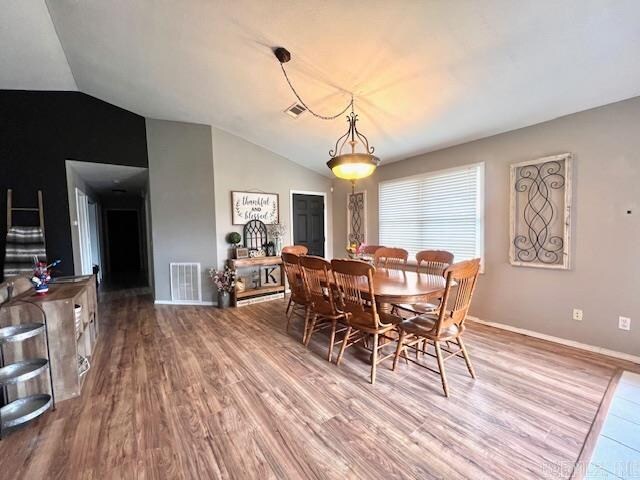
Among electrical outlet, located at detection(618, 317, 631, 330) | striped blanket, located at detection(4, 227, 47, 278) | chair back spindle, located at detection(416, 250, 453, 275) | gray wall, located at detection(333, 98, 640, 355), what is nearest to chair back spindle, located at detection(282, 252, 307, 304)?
chair back spindle, located at detection(416, 250, 453, 275)

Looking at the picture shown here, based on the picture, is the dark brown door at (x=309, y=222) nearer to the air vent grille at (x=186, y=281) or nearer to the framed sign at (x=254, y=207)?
the framed sign at (x=254, y=207)

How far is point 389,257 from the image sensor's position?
3646mm

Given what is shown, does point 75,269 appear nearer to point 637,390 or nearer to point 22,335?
point 22,335

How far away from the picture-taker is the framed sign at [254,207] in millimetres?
4641

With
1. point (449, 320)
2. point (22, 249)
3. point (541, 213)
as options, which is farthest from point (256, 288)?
point (541, 213)

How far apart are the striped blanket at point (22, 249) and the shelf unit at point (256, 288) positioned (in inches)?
94.8

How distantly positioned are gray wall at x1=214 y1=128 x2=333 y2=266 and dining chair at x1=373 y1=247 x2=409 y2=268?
206cm

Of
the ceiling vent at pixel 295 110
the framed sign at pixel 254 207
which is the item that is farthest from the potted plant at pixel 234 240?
the ceiling vent at pixel 295 110

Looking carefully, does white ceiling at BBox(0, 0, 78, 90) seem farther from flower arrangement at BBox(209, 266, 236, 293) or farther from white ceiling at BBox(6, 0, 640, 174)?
flower arrangement at BBox(209, 266, 236, 293)

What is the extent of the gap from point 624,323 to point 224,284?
4690mm

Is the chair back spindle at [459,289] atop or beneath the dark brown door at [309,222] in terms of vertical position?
beneath

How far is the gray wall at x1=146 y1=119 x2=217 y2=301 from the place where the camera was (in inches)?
172

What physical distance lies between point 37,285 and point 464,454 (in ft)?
10.2

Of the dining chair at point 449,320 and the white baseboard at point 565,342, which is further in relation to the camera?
the white baseboard at point 565,342
